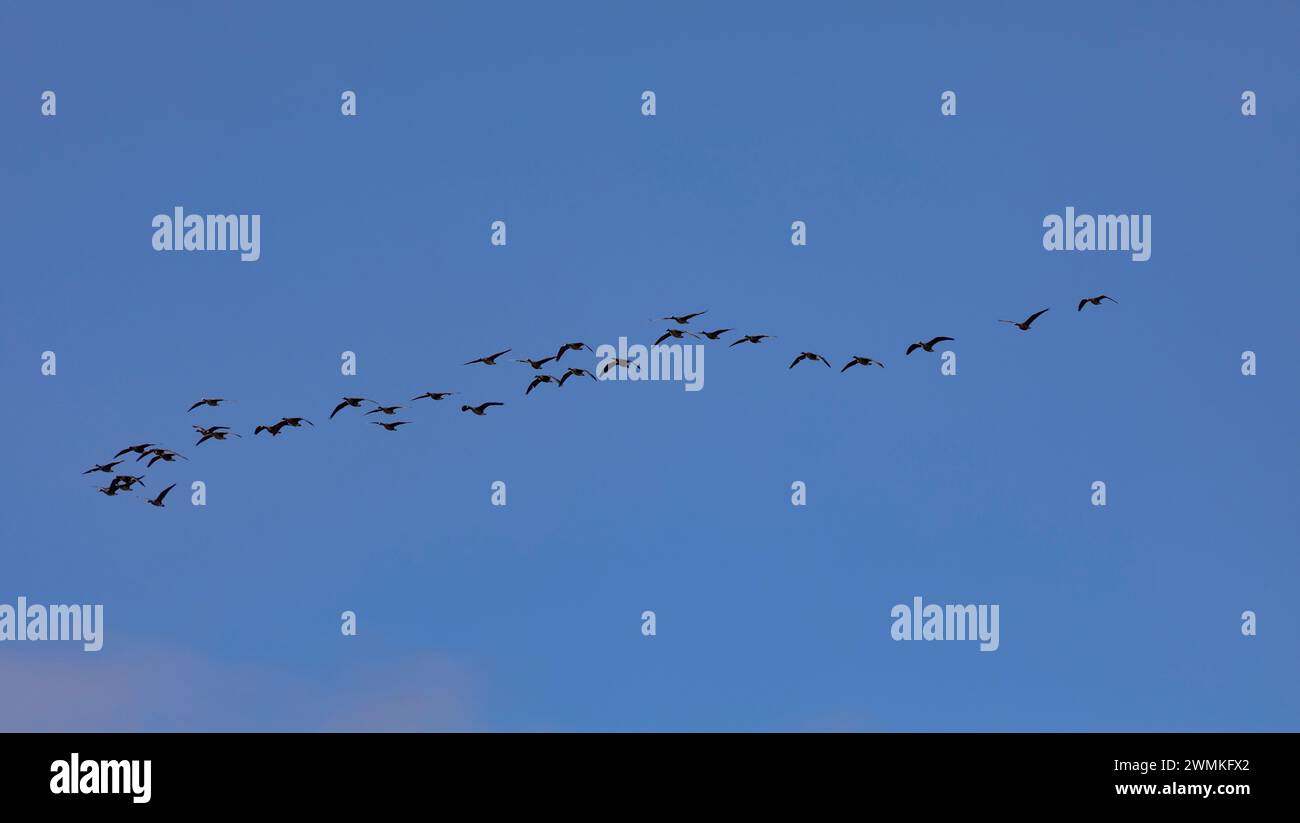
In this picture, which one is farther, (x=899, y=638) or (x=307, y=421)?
(x=899, y=638)

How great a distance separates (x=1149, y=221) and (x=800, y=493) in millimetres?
13548

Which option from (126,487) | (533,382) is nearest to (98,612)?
(126,487)

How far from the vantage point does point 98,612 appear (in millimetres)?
74562

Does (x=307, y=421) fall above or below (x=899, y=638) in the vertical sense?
above

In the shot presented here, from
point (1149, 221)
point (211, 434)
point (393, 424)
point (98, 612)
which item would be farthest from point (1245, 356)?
point (98, 612)

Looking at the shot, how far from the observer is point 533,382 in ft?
235

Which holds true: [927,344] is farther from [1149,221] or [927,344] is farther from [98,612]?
[98,612]

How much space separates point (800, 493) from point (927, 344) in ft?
22.8

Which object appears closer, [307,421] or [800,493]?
[307,421]
